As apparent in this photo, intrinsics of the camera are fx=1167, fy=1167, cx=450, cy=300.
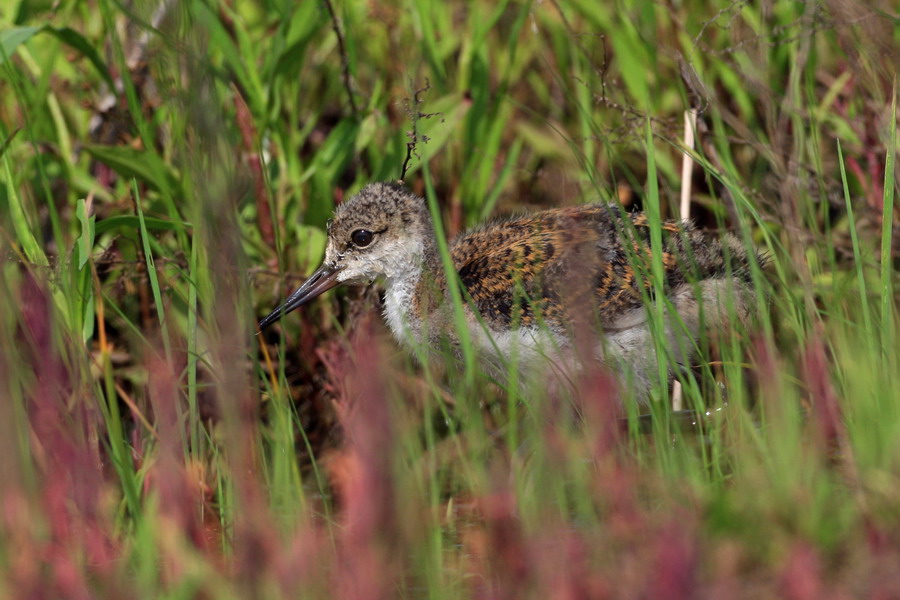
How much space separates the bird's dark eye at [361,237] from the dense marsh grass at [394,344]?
1.19 feet

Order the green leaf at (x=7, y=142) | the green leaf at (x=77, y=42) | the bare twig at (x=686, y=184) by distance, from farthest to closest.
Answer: the green leaf at (x=77, y=42) → the bare twig at (x=686, y=184) → the green leaf at (x=7, y=142)

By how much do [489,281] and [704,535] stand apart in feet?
6.45

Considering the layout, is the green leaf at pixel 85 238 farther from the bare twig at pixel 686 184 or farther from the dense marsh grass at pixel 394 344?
the bare twig at pixel 686 184

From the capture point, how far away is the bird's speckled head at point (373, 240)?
15.2 ft

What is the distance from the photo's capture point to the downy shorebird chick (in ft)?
13.4

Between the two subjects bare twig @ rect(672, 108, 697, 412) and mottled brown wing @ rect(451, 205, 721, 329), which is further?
bare twig @ rect(672, 108, 697, 412)

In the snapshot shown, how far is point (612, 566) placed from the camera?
244cm

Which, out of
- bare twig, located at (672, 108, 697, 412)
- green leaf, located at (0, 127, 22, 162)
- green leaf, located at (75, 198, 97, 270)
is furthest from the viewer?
bare twig, located at (672, 108, 697, 412)

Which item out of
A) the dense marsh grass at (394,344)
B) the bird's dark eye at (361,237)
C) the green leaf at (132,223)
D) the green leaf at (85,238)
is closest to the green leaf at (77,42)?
the dense marsh grass at (394,344)

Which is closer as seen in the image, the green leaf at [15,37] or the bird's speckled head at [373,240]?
the green leaf at [15,37]

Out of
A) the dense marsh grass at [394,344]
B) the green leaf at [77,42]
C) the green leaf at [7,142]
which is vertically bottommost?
the dense marsh grass at [394,344]

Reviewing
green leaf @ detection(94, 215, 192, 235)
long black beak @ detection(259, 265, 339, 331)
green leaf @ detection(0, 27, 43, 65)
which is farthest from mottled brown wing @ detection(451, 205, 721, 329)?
green leaf @ detection(0, 27, 43, 65)

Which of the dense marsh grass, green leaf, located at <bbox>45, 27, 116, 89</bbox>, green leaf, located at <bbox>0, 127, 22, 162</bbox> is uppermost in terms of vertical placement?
green leaf, located at <bbox>45, 27, 116, 89</bbox>

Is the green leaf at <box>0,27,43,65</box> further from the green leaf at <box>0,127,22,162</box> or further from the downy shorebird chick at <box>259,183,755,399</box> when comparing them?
the downy shorebird chick at <box>259,183,755,399</box>
